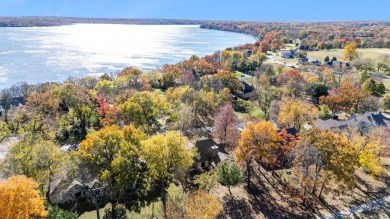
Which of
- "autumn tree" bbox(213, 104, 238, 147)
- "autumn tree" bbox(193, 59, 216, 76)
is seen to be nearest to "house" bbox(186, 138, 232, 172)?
"autumn tree" bbox(213, 104, 238, 147)

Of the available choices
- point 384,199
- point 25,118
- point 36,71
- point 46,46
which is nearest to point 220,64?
point 36,71

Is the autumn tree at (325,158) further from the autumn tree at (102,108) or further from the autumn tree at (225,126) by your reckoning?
the autumn tree at (102,108)

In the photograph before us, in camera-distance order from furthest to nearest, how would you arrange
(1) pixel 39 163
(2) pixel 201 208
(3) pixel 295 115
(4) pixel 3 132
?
(3) pixel 295 115 < (4) pixel 3 132 < (1) pixel 39 163 < (2) pixel 201 208

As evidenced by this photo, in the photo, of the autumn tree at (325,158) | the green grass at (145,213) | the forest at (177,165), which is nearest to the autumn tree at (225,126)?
the forest at (177,165)

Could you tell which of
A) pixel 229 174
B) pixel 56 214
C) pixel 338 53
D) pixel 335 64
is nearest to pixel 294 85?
pixel 229 174

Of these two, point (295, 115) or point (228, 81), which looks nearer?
point (295, 115)

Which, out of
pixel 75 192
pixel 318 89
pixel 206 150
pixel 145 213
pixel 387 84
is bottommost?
pixel 145 213

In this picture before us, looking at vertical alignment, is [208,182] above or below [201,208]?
below

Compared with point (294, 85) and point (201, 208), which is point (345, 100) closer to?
point (294, 85)

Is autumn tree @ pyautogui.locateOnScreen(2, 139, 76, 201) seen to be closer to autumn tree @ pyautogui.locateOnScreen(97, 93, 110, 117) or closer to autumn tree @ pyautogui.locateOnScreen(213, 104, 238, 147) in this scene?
autumn tree @ pyautogui.locateOnScreen(213, 104, 238, 147)

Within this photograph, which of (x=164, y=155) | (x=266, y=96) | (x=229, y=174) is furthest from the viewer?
(x=266, y=96)
